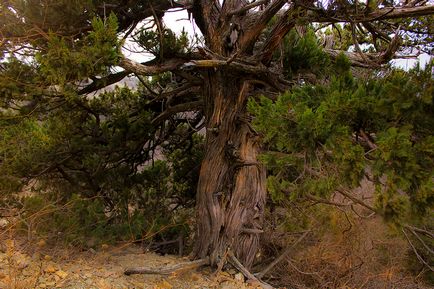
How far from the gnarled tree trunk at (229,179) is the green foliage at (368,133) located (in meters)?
2.03

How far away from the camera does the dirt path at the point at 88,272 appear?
13.6ft

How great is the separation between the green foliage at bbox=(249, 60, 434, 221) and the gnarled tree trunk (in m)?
2.03

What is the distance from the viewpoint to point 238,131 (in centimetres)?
569

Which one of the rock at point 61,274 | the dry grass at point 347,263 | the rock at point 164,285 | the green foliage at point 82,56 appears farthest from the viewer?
the dry grass at point 347,263

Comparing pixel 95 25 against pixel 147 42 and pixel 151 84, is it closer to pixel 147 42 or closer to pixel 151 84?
pixel 147 42

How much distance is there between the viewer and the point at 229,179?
5.72 metres

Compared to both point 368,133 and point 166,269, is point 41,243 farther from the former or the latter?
point 368,133

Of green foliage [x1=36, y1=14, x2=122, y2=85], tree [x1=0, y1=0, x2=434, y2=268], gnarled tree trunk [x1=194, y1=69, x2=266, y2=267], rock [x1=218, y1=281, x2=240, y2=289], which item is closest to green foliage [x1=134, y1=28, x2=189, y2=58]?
tree [x1=0, y1=0, x2=434, y2=268]

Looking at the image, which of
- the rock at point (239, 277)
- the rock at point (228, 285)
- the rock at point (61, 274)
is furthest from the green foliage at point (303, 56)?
the rock at point (61, 274)

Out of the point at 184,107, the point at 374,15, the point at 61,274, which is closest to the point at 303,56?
the point at 374,15

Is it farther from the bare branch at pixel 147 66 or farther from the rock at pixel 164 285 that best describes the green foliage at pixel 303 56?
the rock at pixel 164 285

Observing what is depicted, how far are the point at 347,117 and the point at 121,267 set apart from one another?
3647 mm

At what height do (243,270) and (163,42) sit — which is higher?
(163,42)

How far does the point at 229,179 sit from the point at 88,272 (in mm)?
2257
